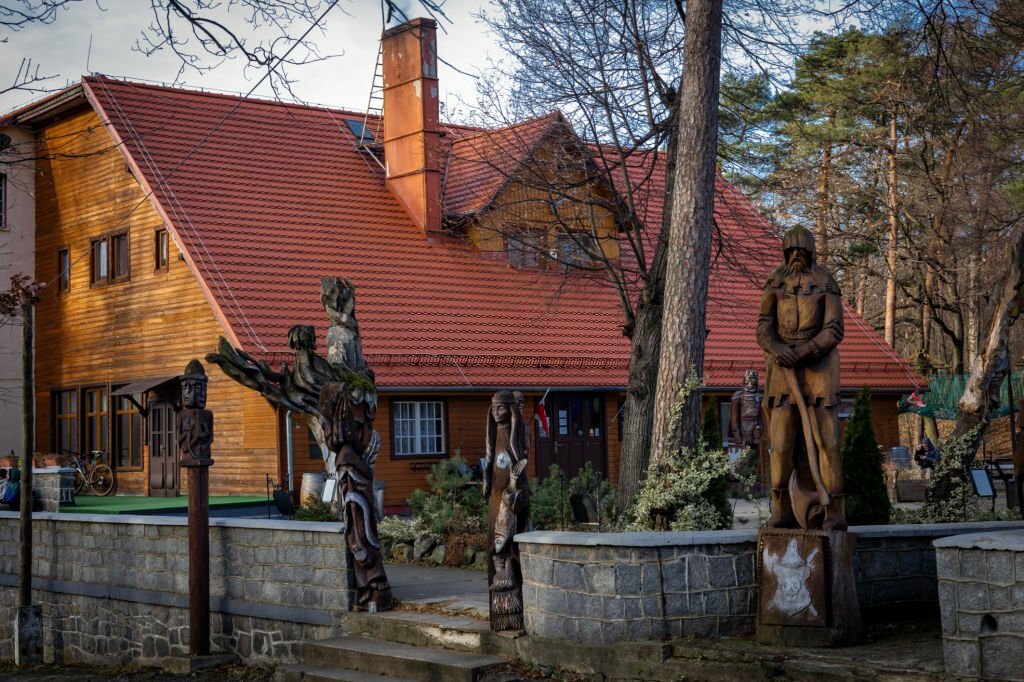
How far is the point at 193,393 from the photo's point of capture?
1350cm

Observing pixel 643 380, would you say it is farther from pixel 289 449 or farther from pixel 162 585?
pixel 289 449

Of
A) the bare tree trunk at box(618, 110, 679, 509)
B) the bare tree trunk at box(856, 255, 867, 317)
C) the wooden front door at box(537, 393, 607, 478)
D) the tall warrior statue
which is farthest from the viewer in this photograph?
the bare tree trunk at box(856, 255, 867, 317)

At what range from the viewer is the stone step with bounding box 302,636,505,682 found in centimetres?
995

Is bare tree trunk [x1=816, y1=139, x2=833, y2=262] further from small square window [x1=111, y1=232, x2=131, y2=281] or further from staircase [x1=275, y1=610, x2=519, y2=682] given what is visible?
staircase [x1=275, y1=610, x2=519, y2=682]

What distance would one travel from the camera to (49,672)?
15.2 m

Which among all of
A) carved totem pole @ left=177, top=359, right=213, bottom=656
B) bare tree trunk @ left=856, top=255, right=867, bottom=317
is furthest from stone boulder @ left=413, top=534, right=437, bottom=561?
bare tree trunk @ left=856, top=255, right=867, bottom=317

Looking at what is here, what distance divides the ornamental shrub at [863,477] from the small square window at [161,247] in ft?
53.9

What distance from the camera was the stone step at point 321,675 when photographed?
1042 centimetres

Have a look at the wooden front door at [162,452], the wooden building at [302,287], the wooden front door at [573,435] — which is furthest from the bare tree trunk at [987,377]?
the wooden front door at [162,452]

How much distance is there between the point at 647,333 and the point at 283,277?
10.8 meters

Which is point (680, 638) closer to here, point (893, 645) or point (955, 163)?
point (893, 645)

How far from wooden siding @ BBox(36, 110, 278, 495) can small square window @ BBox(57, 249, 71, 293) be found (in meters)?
0.17

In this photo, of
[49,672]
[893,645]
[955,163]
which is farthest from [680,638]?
[955,163]

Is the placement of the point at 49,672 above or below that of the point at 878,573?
below
